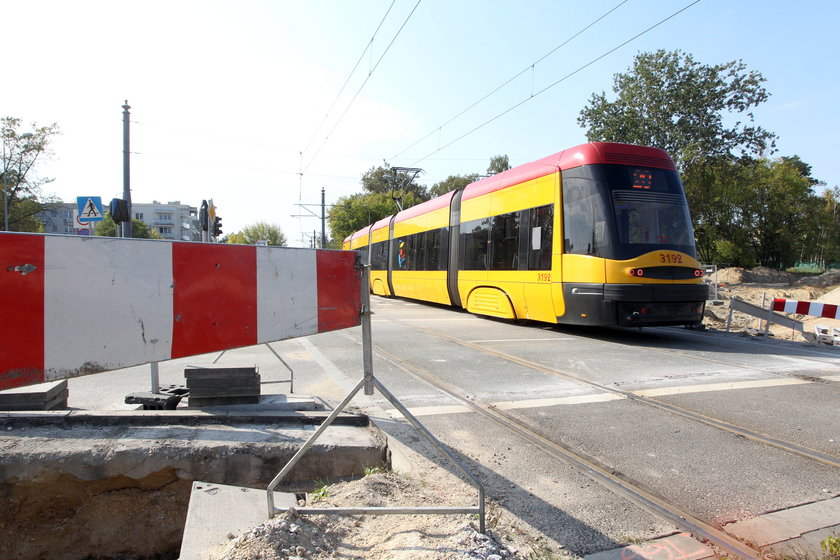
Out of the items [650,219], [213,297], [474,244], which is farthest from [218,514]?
[474,244]

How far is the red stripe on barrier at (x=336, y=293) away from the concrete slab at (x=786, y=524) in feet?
7.72

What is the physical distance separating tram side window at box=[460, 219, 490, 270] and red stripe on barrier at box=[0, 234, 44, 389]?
34.3ft

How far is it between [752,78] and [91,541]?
38.9 meters

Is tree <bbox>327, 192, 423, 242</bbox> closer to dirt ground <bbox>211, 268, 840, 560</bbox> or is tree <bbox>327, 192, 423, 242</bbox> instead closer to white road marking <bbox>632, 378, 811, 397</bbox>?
white road marking <bbox>632, 378, 811, 397</bbox>

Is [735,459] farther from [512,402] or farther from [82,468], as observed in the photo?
[82,468]

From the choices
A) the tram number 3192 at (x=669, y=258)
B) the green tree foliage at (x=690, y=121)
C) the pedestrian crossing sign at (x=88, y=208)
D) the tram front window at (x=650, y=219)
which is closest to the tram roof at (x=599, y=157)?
the tram front window at (x=650, y=219)

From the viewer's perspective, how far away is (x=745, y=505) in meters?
2.94

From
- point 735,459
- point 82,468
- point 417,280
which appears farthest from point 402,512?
point 417,280

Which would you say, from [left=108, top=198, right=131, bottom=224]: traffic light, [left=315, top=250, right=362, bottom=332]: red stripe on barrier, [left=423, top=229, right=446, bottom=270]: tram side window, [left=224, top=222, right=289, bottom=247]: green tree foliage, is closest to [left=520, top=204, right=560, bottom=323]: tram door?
[left=423, top=229, right=446, bottom=270]: tram side window

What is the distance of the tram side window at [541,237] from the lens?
998cm

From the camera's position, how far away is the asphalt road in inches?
117

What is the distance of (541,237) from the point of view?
33.6 feet

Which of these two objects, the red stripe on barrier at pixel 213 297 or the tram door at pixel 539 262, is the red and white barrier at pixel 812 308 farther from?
the red stripe on barrier at pixel 213 297

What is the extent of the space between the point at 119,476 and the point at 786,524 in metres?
3.66
